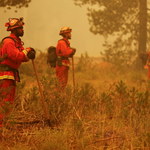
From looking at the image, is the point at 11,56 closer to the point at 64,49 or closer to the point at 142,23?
the point at 64,49

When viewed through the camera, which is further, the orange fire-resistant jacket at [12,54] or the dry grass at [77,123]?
the orange fire-resistant jacket at [12,54]

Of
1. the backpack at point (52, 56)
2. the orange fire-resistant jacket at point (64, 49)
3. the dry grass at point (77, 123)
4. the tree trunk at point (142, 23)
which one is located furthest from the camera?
the tree trunk at point (142, 23)

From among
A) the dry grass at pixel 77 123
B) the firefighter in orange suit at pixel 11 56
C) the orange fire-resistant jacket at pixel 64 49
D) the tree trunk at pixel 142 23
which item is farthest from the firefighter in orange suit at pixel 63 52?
the tree trunk at pixel 142 23

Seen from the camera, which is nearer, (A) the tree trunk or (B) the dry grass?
(B) the dry grass

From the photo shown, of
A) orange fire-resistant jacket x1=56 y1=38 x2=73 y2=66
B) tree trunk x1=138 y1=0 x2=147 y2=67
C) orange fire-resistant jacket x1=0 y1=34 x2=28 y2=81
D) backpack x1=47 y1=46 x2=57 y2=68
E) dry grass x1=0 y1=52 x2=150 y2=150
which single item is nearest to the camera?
dry grass x1=0 y1=52 x2=150 y2=150

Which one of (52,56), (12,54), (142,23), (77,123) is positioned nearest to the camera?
(77,123)

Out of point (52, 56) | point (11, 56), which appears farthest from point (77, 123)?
point (52, 56)

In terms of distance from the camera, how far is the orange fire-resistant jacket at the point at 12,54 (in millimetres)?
4754

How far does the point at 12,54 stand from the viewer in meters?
4.75

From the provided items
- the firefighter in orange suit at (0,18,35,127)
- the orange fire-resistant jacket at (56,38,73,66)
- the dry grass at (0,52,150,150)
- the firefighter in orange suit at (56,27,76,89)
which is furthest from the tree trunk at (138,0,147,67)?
the firefighter in orange suit at (0,18,35,127)

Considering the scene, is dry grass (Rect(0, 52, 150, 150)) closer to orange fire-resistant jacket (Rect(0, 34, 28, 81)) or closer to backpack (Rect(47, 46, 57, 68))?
orange fire-resistant jacket (Rect(0, 34, 28, 81))

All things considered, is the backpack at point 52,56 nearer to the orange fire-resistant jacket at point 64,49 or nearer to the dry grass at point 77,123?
the orange fire-resistant jacket at point 64,49

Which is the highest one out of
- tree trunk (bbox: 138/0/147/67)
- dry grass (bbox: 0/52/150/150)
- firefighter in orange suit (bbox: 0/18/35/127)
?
tree trunk (bbox: 138/0/147/67)

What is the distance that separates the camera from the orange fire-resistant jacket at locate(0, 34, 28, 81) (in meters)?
4.75
